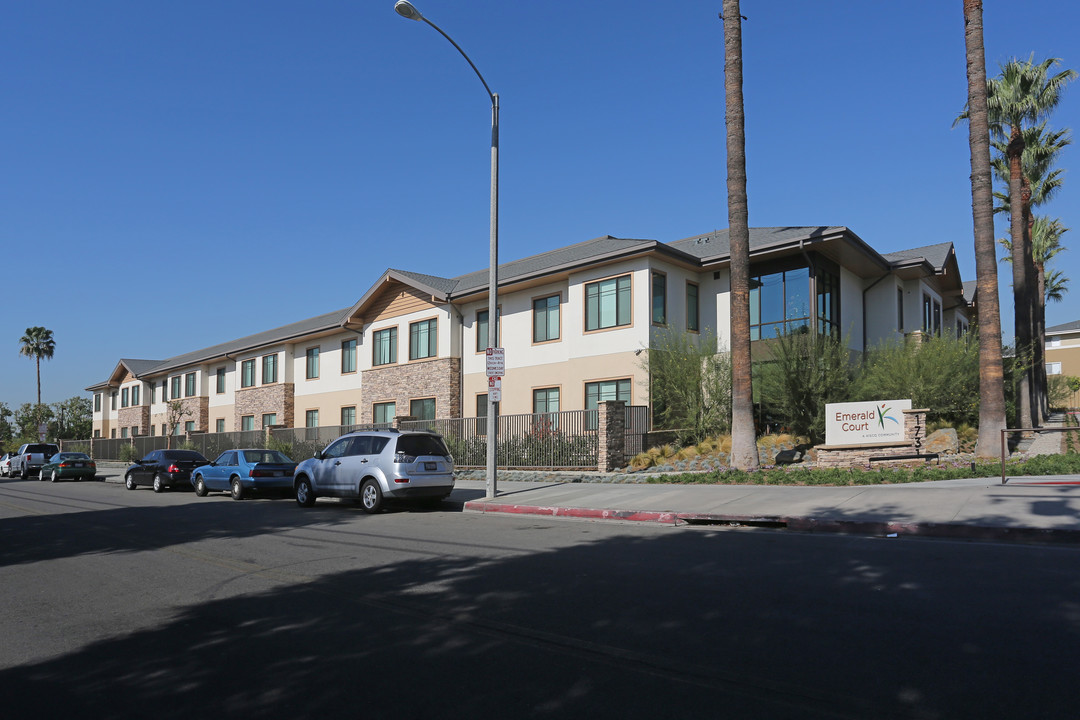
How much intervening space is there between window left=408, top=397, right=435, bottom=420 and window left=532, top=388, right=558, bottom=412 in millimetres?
5630

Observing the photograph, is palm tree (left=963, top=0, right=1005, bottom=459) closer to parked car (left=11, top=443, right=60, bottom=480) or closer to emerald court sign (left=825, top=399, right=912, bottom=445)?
emerald court sign (left=825, top=399, right=912, bottom=445)

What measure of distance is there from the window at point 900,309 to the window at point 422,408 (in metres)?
18.4

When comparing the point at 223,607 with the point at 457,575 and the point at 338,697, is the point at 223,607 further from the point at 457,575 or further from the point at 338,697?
the point at 338,697

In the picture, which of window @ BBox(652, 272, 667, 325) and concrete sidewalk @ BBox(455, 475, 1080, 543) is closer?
concrete sidewalk @ BBox(455, 475, 1080, 543)

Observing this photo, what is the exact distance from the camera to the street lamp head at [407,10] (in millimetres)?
15109

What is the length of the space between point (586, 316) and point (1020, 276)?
1590 centimetres

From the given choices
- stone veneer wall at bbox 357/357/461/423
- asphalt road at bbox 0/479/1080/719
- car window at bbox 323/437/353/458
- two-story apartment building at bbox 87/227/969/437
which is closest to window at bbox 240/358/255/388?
two-story apartment building at bbox 87/227/969/437

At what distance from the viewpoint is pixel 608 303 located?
85.4 ft

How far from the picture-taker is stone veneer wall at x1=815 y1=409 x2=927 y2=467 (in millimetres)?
17859

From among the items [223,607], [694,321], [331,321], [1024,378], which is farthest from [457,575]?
[331,321]

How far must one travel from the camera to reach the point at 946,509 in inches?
467

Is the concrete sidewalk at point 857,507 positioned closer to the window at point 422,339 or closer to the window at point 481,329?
the window at point 481,329

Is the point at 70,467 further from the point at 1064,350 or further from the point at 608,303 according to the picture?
the point at 1064,350

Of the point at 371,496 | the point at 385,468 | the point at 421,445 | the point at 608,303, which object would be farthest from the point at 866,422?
the point at 371,496
